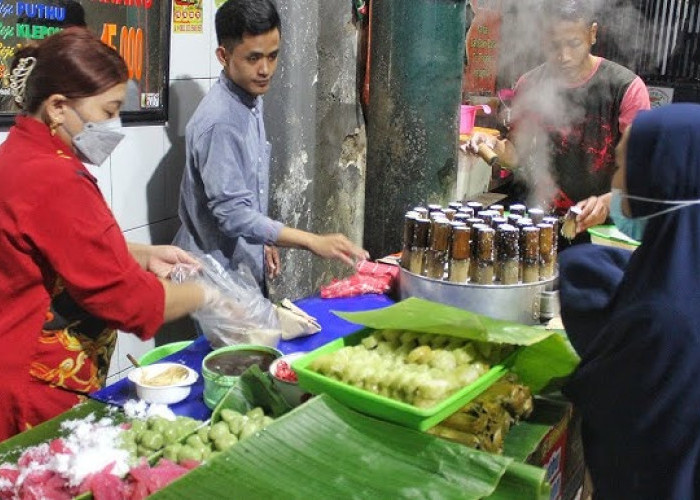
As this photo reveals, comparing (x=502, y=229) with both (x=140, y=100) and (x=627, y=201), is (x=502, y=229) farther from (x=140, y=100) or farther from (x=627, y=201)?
(x=140, y=100)

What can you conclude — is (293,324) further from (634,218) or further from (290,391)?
(634,218)

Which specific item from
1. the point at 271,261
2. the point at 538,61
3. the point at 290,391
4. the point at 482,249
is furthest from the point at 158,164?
the point at 538,61

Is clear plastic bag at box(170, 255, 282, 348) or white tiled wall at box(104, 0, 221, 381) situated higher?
white tiled wall at box(104, 0, 221, 381)

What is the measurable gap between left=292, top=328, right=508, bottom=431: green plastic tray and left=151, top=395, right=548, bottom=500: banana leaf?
36 millimetres

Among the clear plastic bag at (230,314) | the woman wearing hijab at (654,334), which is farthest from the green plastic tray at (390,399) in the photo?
the clear plastic bag at (230,314)

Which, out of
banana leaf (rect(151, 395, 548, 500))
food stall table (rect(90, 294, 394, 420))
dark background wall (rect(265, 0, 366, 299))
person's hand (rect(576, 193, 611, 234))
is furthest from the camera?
dark background wall (rect(265, 0, 366, 299))

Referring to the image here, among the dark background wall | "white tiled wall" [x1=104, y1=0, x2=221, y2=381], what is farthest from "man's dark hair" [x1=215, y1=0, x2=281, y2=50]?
the dark background wall

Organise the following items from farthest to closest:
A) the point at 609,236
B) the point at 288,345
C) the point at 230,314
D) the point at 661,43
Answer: the point at 661,43 → the point at 609,236 → the point at 288,345 → the point at 230,314

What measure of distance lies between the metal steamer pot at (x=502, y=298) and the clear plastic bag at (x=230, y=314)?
73 centimetres

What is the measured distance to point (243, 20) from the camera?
3.58 metres

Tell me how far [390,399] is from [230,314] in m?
0.94

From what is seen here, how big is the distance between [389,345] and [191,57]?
2.81 meters

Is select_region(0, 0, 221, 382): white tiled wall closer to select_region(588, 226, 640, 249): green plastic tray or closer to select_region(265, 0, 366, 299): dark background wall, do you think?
select_region(265, 0, 366, 299): dark background wall

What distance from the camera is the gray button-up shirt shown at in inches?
138
